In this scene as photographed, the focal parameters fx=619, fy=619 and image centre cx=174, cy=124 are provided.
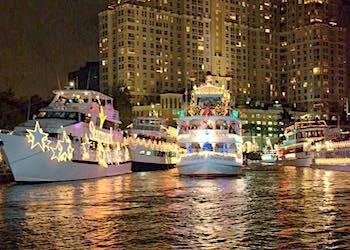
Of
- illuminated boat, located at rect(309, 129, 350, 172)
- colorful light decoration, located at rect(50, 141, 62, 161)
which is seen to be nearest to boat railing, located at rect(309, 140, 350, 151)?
illuminated boat, located at rect(309, 129, 350, 172)

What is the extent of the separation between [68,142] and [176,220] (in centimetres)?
2938

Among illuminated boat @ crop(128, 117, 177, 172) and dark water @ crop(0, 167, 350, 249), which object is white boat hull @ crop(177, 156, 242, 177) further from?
illuminated boat @ crop(128, 117, 177, 172)

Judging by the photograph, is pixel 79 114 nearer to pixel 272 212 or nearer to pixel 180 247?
pixel 272 212

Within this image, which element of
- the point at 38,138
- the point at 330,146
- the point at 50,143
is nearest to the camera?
the point at 38,138

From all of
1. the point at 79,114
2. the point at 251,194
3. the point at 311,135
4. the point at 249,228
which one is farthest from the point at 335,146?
the point at 249,228

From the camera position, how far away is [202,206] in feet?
101

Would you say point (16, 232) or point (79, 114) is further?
point (79, 114)

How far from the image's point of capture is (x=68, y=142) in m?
53.1

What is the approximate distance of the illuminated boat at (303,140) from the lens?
108 meters

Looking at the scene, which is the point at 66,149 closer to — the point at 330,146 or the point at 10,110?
the point at 10,110

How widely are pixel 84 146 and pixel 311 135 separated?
65780 mm

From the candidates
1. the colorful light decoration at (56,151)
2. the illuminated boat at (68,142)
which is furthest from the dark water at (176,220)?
the colorful light decoration at (56,151)

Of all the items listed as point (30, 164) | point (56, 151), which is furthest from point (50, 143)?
point (30, 164)

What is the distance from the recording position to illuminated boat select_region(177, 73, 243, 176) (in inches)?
2285
